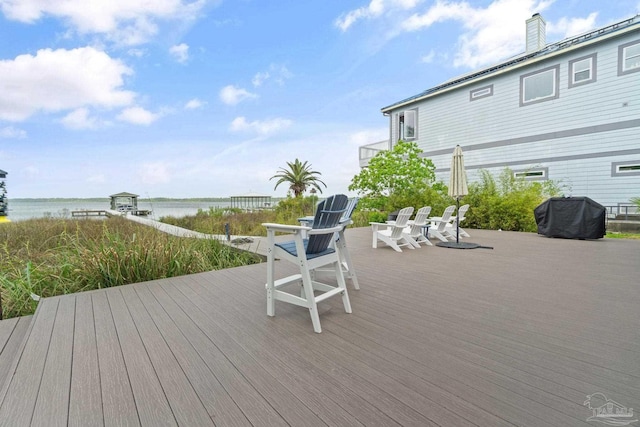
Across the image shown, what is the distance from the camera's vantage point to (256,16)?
887 centimetres

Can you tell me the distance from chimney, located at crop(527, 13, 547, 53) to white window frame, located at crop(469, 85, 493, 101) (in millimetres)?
2223

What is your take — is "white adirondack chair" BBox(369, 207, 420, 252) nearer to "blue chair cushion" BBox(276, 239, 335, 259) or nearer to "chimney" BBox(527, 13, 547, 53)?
"blue chair cushion" BBox(276, 239, 335, 259)

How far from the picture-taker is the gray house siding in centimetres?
874

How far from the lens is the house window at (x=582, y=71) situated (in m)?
9.16

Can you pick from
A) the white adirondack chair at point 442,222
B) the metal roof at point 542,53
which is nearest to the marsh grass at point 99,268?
the white adirondack chair at point 442,222

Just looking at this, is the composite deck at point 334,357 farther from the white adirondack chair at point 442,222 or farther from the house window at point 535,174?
the house window at point 535,174

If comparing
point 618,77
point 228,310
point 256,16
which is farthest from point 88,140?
point 618,77

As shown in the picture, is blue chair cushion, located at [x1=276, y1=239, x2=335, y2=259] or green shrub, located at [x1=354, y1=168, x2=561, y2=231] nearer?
blue chair cushion, located at [x1=276, y1=239, x2=335, y2=259]

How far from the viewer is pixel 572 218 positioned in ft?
21.6

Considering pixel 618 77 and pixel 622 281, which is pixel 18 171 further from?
pixel 618 77

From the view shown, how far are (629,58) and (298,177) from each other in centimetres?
1882

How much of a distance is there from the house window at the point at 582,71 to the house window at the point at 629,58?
0.58 metres

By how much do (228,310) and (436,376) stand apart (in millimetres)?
1767

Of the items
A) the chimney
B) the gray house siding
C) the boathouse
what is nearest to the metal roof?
the gray house siding
